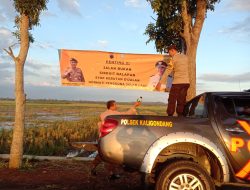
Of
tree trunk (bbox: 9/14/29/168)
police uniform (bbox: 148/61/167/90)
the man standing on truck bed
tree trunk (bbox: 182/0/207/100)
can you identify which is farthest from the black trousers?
police uniform (bbox: 148/61/167/90)

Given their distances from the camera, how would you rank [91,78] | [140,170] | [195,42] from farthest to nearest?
[91,78]
[195,42]
[140,170]

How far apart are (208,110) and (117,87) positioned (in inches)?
285

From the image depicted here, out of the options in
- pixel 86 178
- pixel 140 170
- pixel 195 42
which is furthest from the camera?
pixel 195 42

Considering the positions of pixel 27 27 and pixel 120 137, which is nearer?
pixel 120 137

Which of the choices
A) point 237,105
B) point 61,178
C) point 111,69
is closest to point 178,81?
point 237,105

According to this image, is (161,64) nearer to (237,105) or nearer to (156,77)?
(156,77)

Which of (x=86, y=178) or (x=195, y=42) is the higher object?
(x=195, y=42)

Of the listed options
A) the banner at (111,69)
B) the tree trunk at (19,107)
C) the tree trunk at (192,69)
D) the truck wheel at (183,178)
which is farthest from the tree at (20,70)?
the truck wheel at (183,178)

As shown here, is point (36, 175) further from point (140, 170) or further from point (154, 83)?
point (154, 83)

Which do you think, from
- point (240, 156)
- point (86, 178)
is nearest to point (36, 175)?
point (86, 178)

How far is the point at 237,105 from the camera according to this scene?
22.9 feet

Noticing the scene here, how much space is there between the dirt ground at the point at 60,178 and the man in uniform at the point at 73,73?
9.47 ft

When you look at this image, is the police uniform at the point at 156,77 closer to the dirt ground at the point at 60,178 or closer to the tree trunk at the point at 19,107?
the dirt ground at the point at 60,178

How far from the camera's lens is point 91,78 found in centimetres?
1387
